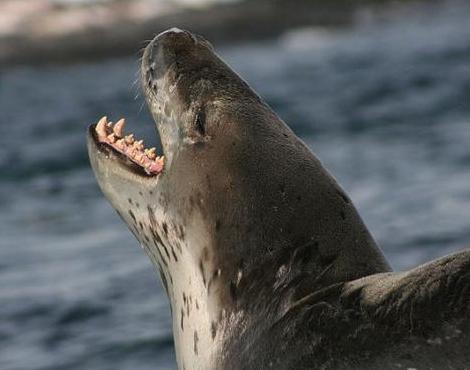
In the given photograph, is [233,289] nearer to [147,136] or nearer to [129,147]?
[129,147]

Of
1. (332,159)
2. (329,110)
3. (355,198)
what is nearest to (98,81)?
(329,110)

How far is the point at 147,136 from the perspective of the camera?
16531 millimetres

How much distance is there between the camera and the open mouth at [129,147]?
424 cm

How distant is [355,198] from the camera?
1057 centimetres

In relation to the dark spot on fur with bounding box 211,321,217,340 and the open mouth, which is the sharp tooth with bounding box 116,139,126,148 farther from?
the dark spot on fur with bounding box 211,321,217,340

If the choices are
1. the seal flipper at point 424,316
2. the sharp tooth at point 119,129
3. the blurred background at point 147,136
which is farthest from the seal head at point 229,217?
the blurred background at point 147,136

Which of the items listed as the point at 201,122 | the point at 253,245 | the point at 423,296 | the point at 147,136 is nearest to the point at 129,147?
the point at 201,122

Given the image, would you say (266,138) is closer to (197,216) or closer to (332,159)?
(197,216)

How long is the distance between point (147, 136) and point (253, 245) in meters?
12.7

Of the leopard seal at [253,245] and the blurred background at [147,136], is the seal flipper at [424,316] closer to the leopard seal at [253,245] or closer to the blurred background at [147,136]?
the leopard seal at [253,245]

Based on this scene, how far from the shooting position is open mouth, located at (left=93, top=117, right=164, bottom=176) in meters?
4.24

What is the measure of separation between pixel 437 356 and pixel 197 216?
3.13ft

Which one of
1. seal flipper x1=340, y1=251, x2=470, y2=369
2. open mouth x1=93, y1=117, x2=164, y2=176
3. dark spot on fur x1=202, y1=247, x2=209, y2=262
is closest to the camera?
seal flipper x1=340, y1=251, x2=470, y2=369

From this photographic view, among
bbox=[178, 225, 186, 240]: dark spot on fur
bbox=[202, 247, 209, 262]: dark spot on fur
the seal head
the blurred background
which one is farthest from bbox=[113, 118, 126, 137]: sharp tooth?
the blurred background
